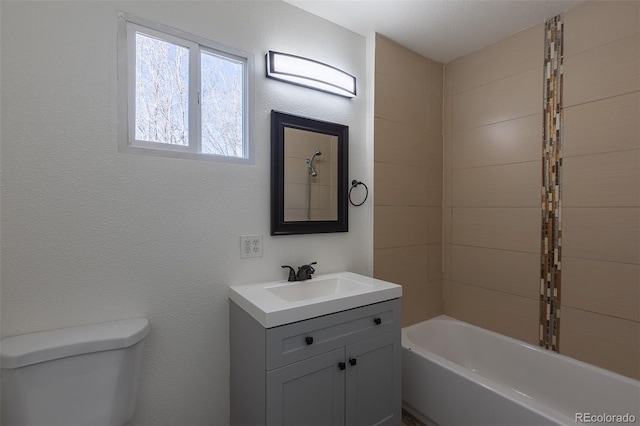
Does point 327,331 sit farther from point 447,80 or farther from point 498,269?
point 447,80

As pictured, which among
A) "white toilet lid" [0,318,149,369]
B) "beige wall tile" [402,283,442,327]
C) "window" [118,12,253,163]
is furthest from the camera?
"beige wall tile" [402,283,442,327]

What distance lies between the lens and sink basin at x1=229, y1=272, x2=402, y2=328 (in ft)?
3.91

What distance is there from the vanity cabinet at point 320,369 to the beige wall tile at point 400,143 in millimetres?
1014

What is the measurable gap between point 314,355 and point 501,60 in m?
2.26

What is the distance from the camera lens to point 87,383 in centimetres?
107

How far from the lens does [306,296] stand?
1652 millimetres

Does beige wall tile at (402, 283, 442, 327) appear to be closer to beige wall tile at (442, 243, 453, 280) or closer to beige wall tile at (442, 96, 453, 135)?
beige wall tile at (442, 243, 453, 280)

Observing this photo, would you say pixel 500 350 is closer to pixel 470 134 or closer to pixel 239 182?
pixel 470 134

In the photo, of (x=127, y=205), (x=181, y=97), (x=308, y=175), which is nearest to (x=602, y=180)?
(x=308, y=175)

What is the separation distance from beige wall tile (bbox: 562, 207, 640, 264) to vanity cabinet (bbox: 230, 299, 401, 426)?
114 cm

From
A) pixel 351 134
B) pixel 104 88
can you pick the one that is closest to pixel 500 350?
pixel 351 134

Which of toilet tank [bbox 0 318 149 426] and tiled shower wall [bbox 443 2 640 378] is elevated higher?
tiled shower wall [bbox 443 2 640 378]

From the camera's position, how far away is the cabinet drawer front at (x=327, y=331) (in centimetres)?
117

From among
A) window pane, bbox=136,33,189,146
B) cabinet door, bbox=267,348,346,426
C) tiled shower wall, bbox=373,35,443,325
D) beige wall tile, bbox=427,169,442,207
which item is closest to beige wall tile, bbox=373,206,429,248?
tiled shower wall, bbox=373,35,443,325
